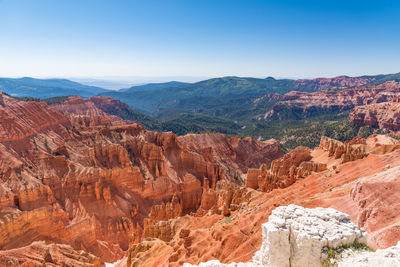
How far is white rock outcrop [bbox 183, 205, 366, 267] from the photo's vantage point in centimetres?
1239

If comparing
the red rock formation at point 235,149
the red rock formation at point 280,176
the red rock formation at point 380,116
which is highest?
the red rock formation at point 380,116

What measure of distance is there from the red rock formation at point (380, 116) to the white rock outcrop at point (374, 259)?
130 metres

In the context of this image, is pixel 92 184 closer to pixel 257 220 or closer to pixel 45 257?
pixel 45 257

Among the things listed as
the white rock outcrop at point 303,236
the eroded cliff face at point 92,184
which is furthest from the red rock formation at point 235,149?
the white rock outcrop at point 303,236

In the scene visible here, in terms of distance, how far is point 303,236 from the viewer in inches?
492

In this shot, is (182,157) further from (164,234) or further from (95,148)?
(164,234)

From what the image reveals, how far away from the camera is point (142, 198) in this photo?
194 ft

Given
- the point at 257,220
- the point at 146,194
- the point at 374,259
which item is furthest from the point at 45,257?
the point at 374,259

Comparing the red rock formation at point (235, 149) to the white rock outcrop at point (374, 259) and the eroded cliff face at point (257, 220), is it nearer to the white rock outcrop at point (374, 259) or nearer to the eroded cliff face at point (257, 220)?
the eroded cliff face at point (257, 220)

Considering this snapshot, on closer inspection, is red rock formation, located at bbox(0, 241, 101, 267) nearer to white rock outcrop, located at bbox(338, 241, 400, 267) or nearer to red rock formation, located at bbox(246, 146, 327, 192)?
red rock formation, located at bbox(246, 146, 327, 192)

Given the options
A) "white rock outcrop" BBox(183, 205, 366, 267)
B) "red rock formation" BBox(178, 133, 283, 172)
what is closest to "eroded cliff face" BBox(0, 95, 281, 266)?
"red rock formation" BBox(178, 133, 283, 172)

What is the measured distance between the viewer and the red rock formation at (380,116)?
391 feet

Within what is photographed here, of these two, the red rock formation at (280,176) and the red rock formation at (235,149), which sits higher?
the red rock formation at (280,176)

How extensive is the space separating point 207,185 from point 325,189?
3547 cm
